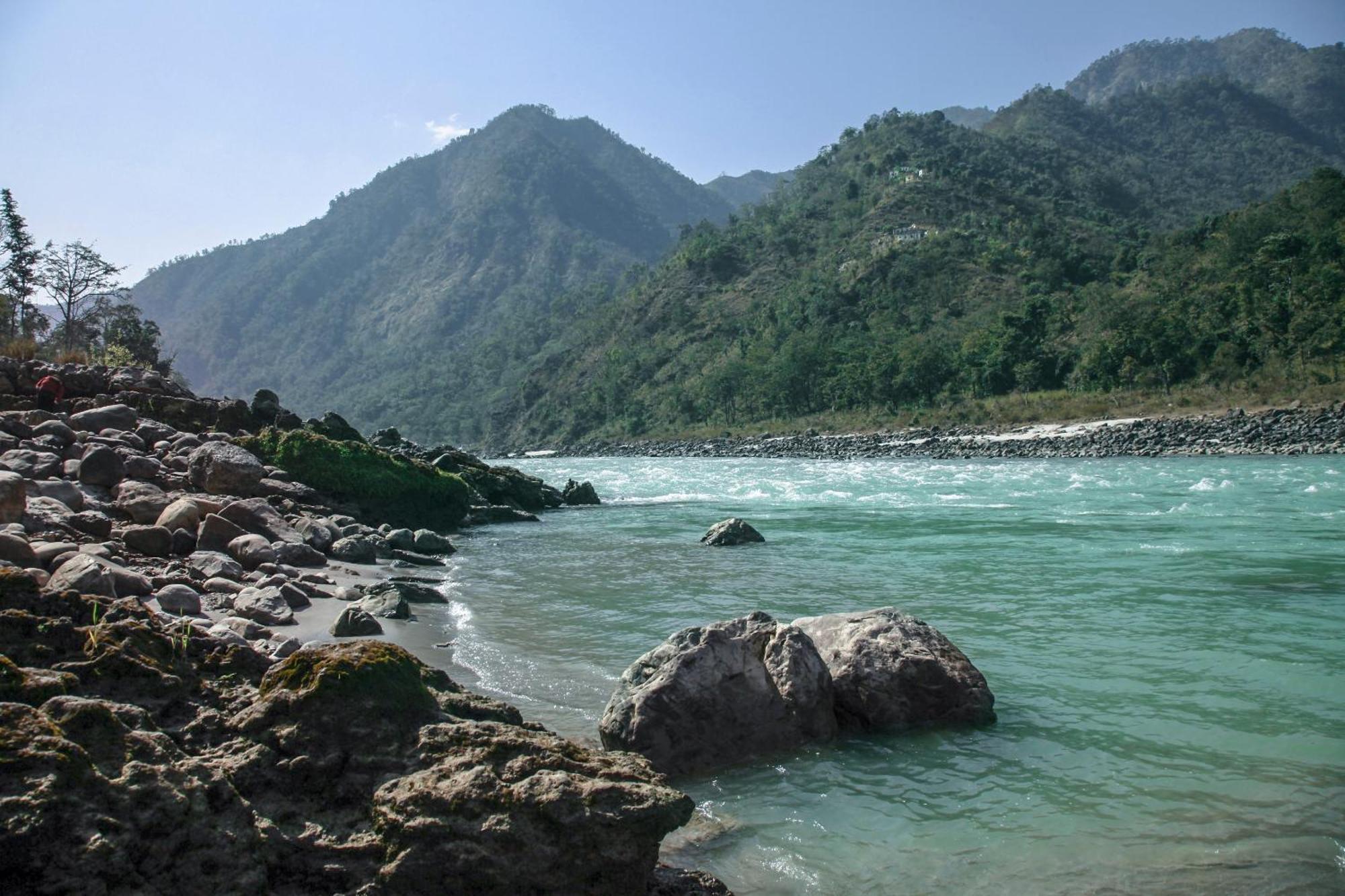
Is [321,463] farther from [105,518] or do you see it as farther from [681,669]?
[681,669]

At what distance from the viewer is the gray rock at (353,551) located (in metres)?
13.3

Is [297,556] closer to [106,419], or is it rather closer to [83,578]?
[83,578]

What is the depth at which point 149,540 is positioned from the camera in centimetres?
977

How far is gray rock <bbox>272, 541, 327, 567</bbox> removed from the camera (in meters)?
11.3

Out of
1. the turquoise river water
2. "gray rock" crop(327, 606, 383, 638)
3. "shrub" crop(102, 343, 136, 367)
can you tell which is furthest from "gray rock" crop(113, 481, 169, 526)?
"shrub" crop(102, 343, 136, 367)

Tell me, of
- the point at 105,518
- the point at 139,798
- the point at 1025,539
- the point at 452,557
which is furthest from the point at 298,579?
the point at 1025,539

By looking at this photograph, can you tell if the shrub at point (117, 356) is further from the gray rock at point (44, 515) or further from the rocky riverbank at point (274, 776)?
the rocky riverbank at point (274, 776)

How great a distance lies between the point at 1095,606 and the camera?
9.62 m

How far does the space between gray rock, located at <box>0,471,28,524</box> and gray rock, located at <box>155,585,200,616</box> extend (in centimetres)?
224

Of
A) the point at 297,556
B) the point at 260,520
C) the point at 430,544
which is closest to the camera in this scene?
the point at 297,556

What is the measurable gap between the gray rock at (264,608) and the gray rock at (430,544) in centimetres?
742

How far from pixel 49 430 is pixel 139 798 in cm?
1338

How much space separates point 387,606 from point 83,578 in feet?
12.9

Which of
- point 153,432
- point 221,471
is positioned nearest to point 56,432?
point 221,471
